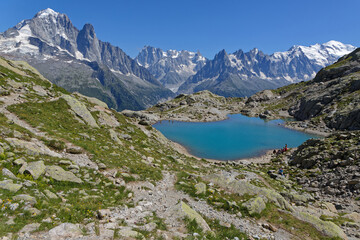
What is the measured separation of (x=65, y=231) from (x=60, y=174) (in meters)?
7.04

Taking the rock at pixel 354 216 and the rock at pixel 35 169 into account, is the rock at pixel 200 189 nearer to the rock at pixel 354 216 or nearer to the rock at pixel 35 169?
the rock at pixel 35 169

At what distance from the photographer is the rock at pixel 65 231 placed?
904cm

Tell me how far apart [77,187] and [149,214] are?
21.0 feet

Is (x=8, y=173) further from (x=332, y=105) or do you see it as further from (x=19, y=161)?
(x=332, y=105)

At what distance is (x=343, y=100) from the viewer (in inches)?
4779

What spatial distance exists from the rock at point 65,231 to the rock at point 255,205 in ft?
45.0

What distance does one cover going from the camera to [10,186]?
1134 centimetres

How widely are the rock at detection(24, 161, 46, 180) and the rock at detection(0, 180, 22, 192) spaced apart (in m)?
1.76

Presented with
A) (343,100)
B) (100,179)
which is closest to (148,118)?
(100,179)

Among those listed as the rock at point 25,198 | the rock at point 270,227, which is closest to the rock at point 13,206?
the rock at point 25,198

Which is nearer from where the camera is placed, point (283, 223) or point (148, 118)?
point (283, 223)

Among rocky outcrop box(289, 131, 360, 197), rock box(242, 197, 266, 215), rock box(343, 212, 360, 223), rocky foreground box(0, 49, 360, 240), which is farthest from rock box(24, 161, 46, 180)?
rocky outcrop box(289, 131, 360, 197)

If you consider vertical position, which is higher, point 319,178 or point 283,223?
point 319,178

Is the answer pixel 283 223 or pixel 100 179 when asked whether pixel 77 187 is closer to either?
pixel 100 179
